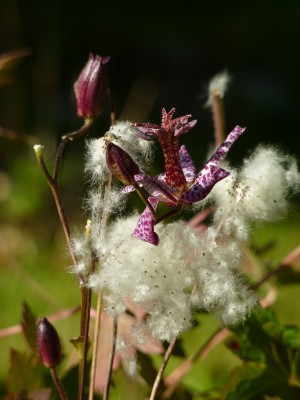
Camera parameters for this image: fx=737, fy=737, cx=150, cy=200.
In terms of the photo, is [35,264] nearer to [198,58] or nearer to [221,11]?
[198,58]

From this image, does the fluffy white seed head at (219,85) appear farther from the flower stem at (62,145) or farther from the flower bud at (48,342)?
the flower bud at (48,342)

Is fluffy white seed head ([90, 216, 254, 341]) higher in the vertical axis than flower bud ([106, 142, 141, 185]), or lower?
lower

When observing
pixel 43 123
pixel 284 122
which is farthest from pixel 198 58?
pixel 43 123

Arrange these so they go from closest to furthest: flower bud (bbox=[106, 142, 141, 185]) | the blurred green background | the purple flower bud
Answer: flower bud (bbox=[106, 142, 141, 185]), the purple flower bud, the blurred green background

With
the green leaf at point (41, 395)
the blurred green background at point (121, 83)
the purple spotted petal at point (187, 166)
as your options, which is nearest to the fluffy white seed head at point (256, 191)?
the purple spotted petal at point (187, 166)

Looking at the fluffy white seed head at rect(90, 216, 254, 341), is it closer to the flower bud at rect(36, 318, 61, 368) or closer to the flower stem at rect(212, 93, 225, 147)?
the flower bud at rect(36, 318, 61, 368)

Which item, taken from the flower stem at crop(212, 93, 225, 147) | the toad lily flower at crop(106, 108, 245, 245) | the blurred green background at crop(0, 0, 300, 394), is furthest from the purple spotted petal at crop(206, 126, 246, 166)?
the blurred green background at crop(0, 0, 300, 394)
